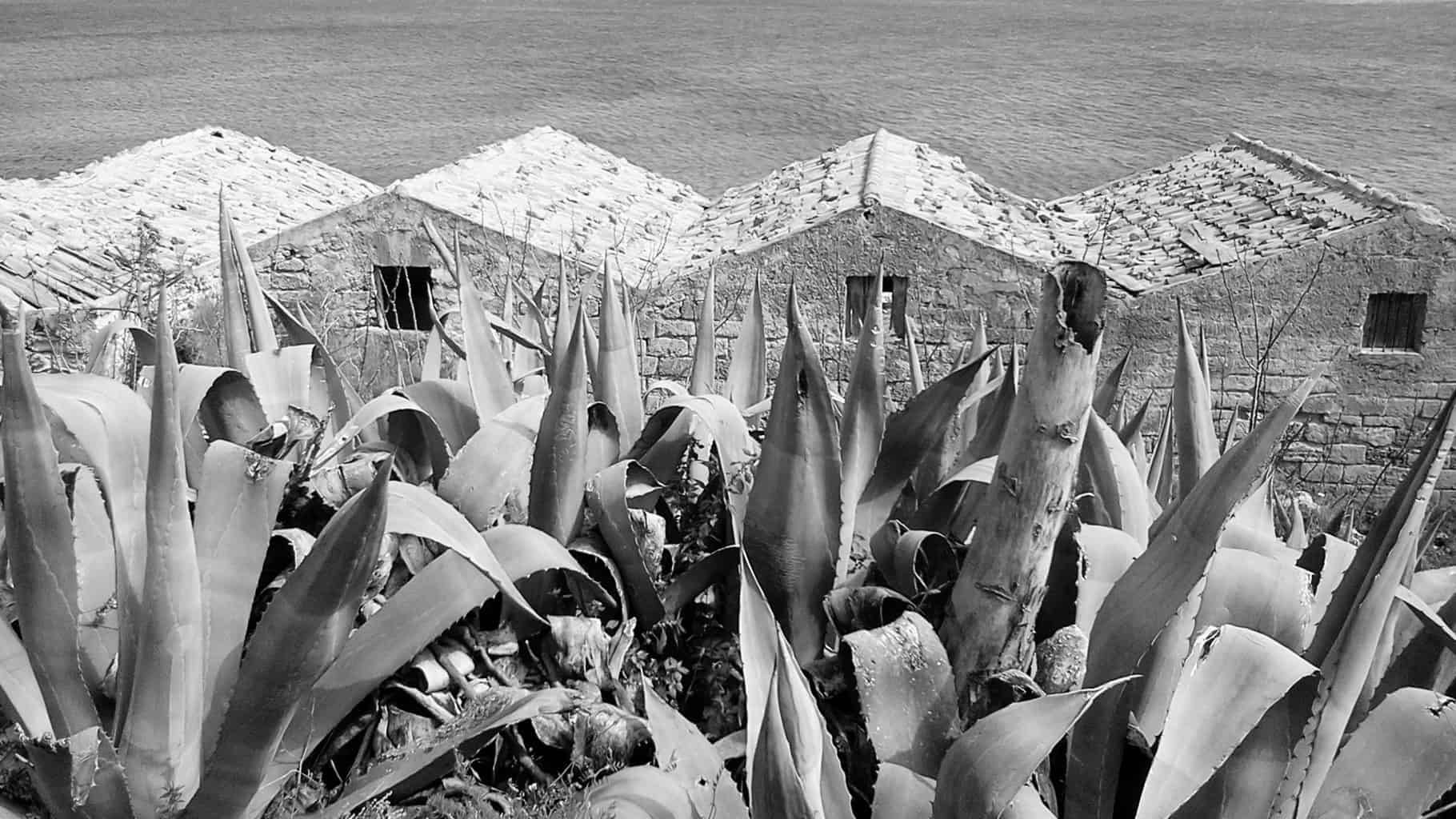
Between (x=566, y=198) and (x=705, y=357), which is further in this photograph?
(x=566, y=198)

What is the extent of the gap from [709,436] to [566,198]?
11.5 m

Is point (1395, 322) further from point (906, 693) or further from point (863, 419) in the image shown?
point (906, 693)

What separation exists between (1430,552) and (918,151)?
23.2 feet

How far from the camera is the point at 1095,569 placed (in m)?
1.74

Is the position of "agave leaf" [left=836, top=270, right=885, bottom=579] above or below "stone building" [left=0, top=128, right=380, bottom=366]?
above

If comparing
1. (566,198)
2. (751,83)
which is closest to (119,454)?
(566,198)

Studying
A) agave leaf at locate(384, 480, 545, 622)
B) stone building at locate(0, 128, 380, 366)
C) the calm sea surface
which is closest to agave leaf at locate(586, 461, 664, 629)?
agave leaf at locate(384, 480, 545, 622)

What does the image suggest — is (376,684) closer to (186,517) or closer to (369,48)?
(186,517)

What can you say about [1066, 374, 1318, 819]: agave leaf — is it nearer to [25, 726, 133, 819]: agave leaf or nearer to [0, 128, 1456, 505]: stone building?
[25, 726, 133, 819]: agave leaf

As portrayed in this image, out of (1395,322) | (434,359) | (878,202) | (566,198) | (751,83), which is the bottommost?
(1395,322)

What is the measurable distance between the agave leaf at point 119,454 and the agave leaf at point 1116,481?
142 centimetres

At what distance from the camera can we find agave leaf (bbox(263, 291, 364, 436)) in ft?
7.70

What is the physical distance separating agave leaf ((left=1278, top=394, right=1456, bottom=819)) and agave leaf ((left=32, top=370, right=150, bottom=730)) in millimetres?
1488

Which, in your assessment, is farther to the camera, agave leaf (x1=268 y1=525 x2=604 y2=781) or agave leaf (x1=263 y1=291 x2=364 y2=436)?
agave leaf (x1=263 y1=291 x2=364 y2=436)
